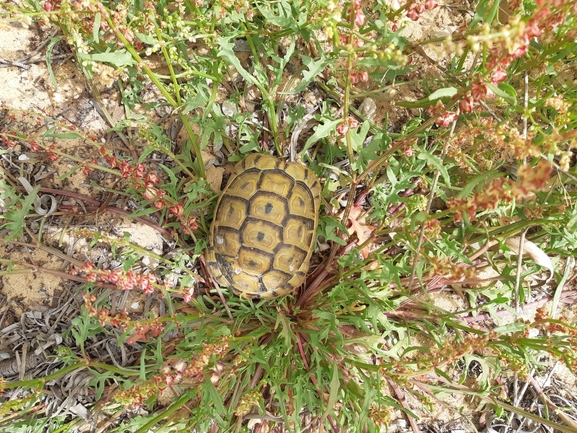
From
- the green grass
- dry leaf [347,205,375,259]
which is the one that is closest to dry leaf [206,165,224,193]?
the green grass

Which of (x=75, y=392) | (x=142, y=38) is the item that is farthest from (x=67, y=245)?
(x=142, y=38)

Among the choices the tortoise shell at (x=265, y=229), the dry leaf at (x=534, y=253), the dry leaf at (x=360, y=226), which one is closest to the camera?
the dry leaf at (x=534, y=253)

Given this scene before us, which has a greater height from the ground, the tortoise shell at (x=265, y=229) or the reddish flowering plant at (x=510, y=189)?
the reddish flowering plant at (x=510, y=189)

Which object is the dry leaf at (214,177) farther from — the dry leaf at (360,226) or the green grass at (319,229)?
the dry leaf at (360,226)

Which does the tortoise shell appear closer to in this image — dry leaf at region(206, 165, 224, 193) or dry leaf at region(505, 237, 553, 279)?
dry leaf at region(206, 165, 224, 193)

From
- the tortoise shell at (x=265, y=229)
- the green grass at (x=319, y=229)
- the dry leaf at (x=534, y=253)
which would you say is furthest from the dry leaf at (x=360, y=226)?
the dry leaf at (x=534, y=253)

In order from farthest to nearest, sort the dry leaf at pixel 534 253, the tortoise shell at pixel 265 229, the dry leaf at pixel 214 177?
the dry leaf at pixel 214 177 < the tortoise shell at pixel 265 229 < the dry leaf at pixel 534 253

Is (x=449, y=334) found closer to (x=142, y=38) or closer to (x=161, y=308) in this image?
(x=161, y=308)
